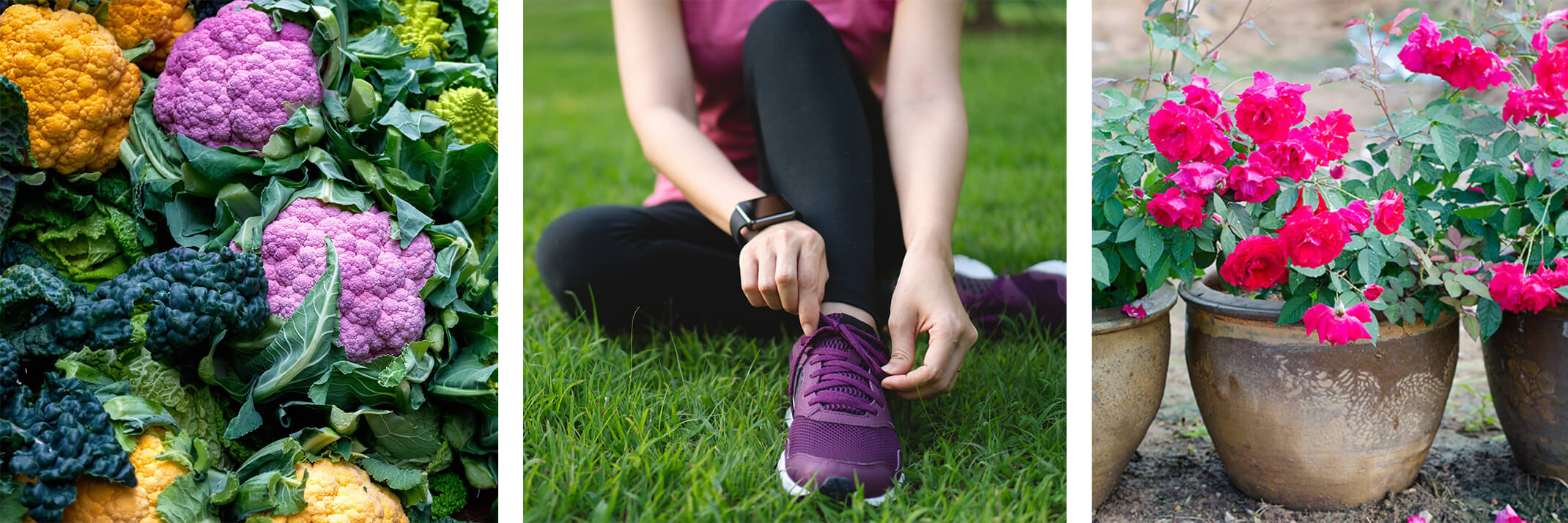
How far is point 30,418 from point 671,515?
80cm

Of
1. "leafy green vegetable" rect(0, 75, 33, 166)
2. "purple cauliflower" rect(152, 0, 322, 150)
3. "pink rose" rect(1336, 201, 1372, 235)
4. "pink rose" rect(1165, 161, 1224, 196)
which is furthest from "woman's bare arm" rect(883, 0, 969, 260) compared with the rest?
"leafy green vegetable" rect(0, 75, 33, 166)

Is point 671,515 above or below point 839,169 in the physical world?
below

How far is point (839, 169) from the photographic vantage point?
1.50 metres

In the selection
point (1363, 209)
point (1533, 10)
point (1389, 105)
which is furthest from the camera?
point (1389, 105)

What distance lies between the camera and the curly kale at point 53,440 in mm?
1189

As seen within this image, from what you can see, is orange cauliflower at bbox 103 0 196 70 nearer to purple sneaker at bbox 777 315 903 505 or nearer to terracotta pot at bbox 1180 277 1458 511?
purple sneaker at bbox 777 315 903 505

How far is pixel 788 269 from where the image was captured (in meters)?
1.36

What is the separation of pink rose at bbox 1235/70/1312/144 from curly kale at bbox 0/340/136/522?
5.08 feet

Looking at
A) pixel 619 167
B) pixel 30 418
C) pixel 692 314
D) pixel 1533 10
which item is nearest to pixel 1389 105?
pixel 1533 10

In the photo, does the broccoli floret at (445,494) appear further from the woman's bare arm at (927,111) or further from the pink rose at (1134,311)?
the pink rose at (1134,311)

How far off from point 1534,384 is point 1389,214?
52 cm

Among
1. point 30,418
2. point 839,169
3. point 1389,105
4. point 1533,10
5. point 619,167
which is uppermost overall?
point 1533,10

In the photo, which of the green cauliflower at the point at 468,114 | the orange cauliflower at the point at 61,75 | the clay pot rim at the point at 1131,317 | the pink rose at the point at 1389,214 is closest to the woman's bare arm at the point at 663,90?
the green cauliflower at the point at 468,114

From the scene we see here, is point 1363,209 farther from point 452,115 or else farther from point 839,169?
point 452,115
